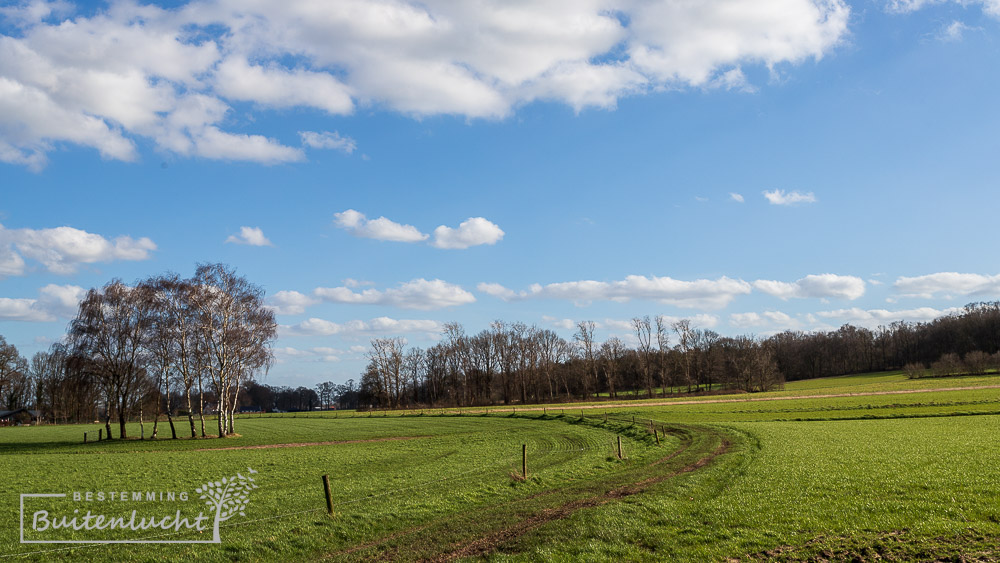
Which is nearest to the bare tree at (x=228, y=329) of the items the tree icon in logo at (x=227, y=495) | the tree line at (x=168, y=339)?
the tree line at (x=168, y=339)

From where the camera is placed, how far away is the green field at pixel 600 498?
14508mm

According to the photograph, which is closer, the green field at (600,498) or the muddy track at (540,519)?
the green field at (600,498)

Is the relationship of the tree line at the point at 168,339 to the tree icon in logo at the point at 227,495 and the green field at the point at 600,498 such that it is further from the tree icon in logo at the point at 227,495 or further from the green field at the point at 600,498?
the tree icon in logo at the point at 227,495

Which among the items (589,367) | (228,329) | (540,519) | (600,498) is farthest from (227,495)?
(589,367)

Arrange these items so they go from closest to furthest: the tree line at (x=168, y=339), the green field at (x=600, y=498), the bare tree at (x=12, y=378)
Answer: the green field at (x=600, y=498), the tree line at (x=168, y=339), the bare tree at (x=12, y=378)

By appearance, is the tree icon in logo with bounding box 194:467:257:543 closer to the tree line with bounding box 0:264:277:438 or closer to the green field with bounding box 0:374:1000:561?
the green field with bounding box 0:374:1000:561

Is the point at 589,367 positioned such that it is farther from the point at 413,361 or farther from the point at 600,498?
the point at 600,498

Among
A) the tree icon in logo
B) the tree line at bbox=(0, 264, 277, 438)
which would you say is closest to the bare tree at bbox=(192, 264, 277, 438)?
the tree line at bbox=(0, 264, 277, 438)

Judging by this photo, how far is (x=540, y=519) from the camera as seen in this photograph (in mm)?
17844

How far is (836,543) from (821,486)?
7.06m

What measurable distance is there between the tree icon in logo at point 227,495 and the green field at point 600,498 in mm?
519

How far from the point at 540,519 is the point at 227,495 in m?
15.2

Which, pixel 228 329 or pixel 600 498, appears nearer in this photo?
pixel 600 498

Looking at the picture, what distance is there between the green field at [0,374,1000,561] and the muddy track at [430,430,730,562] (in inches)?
3.2
